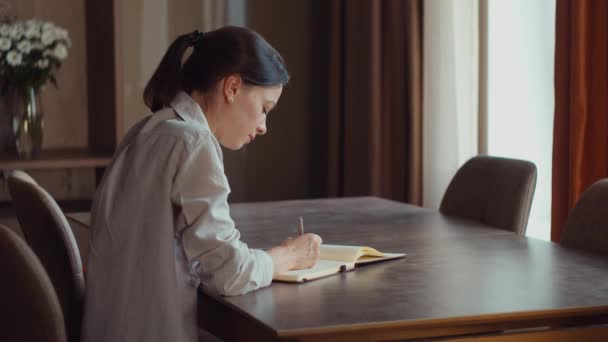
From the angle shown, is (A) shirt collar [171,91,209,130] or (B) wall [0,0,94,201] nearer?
(A) shirt collar [171,91,209,130]

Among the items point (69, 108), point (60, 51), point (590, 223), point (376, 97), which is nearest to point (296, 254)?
point (590, 223)

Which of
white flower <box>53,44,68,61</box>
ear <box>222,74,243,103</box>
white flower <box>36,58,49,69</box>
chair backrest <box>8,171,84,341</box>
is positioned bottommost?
chair backrest <box>8,171,84,341</box>

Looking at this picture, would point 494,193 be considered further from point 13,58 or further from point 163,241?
point 13,58

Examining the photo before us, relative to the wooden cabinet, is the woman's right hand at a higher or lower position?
lower

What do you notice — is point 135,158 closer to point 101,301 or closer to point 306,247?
point 101,301

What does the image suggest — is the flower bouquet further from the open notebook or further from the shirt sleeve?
the shirt sleeve

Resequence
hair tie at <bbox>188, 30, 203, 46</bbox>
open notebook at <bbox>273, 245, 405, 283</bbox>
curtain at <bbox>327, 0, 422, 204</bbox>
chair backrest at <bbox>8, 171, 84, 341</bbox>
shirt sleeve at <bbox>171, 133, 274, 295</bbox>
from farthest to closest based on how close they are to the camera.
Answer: curtain at <bbox>327, 0, 422, 204</bbox> → chair backrest at <bbox>8, 171, 84, 341</bbox> → hair tie at <bbox>188, 30, 203, 46</bbox> → open notebook at <bbox>273, 245, 405, 283</bbox> → shirt sleeve at <bbox>171, 133, 274, 295</bbox>

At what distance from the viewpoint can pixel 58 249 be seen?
2.36m

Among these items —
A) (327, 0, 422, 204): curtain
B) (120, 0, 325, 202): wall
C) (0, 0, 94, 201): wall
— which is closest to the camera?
(327, 0, 422, 204): curtain

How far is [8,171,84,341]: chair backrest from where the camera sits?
233 cm

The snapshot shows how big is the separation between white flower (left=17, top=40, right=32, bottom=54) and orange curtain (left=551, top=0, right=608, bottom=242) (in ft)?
6.90

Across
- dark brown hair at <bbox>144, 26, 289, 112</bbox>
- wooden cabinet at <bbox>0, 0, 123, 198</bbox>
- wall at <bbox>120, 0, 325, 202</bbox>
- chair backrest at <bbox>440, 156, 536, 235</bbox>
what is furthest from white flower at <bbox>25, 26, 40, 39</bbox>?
dark brown hair at <bbox>144, 26, 289, 112</bbox>

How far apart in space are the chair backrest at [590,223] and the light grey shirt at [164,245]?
928mm

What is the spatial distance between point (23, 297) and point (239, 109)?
61 cm
